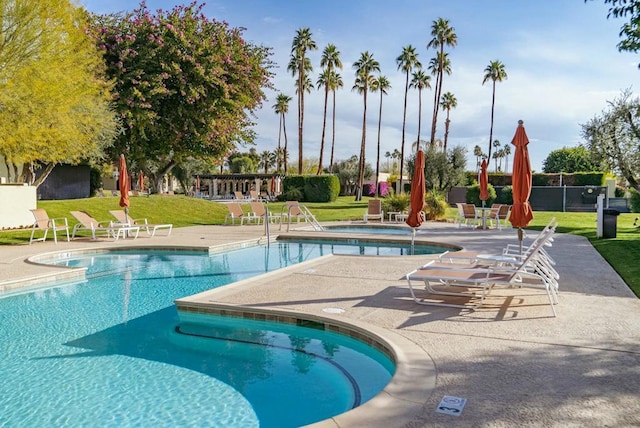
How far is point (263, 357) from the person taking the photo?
17.8 ft

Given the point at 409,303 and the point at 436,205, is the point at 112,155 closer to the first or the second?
the point at 436,205

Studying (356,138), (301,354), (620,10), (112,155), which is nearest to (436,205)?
(620,10)

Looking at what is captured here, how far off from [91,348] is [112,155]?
72.3 ft

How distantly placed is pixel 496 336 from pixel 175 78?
71.8 ft

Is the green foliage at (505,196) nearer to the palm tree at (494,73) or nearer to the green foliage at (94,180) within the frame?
the palm tree at (494,73)

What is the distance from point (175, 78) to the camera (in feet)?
77.9

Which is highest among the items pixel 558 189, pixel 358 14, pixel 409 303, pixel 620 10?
pixel 358 14

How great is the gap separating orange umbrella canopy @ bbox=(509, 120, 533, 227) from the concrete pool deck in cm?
115

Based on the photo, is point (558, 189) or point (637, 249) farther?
point (558, 189)

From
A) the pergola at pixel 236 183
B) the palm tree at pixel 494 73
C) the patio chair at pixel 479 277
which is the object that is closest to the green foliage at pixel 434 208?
the patio chair at pixel 479 277

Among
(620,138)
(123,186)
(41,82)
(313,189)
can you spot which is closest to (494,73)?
(313,189)

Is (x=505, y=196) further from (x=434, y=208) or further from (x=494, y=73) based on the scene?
(x=494, y=73)

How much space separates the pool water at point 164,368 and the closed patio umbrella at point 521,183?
3835 mm

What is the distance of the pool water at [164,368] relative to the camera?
418 cm
